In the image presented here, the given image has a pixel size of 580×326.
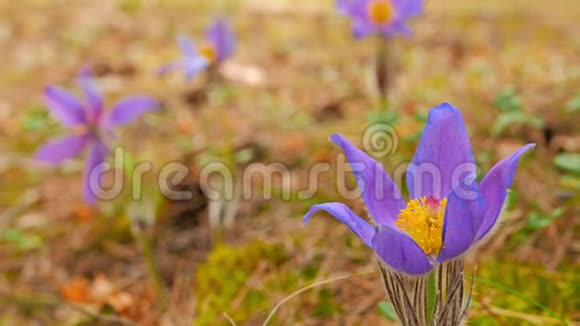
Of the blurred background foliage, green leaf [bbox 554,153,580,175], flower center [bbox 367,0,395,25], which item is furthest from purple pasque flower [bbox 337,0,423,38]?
green leaf [bbox 554,153,580,175]

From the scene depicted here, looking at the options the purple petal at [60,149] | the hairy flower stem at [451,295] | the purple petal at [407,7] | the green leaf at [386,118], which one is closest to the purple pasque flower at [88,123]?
the purple petal at [60,149]

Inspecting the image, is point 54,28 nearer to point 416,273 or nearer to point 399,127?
point 399,127

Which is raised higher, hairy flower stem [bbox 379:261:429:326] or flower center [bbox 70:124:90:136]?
flower center [bbox 70:124:90:136]

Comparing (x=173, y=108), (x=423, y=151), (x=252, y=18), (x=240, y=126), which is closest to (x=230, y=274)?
(x=423, y=151)

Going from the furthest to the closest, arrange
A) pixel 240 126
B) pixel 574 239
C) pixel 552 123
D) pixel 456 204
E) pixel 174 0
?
pixel 174 0
pixel 240 126
pixel 552 123
pixel 574 239
pixel 456 204

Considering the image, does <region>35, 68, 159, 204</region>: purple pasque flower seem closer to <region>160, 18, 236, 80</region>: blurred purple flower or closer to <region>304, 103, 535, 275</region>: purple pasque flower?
<region>160, 18, 236, 80</region>: blurred purple flower

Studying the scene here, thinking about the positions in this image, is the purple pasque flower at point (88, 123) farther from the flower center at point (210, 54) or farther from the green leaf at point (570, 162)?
the green leaf at point (570, 162)

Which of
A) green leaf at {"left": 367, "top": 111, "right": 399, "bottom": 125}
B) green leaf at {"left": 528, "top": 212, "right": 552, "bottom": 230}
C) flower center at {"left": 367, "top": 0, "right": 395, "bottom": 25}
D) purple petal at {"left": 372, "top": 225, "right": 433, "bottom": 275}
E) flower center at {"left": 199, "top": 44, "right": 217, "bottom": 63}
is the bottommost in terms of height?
green leaf at {"left": 528, "top": 212, "right": 552, "bottom": 230}
